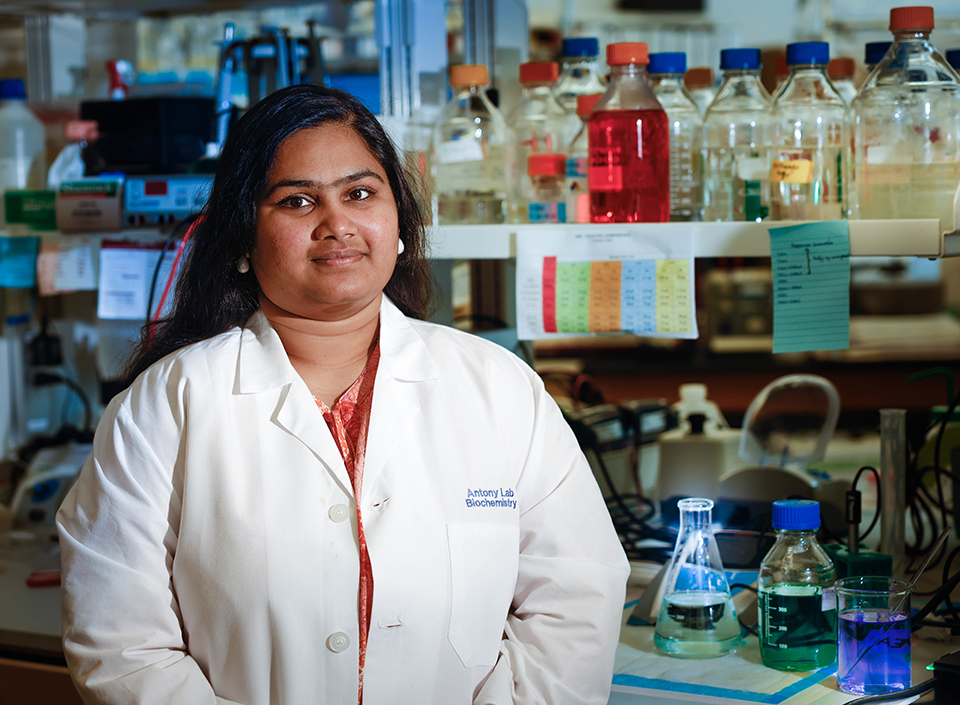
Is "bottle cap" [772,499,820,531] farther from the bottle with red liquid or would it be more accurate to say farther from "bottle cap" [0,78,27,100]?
"bottle cap" [0,78,27,100]

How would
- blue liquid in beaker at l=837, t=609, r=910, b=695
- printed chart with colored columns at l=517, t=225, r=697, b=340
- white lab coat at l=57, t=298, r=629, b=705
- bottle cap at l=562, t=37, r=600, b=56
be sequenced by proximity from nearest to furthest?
white lab coat at l=57, t=298, r=629, b=705 < blue liquid in beaker at l=837, t=609, r=910, b=695 < printed chart with colored columns at l=517, t=225, r=697, b=340 < bottle cap at l=562, t=37, r=600, b=56

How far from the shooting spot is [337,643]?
1086 millimetres

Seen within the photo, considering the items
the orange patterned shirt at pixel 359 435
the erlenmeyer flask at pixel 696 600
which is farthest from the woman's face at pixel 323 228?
the erlenmeyer flask at pixel 696 600

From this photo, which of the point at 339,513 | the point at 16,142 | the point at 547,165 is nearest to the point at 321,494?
the point at 339,513

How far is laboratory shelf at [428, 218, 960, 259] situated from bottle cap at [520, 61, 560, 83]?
28 cm

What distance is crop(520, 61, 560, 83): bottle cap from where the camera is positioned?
1.58 m

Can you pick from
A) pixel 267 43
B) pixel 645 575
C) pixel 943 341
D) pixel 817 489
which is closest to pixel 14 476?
pixel 267 43

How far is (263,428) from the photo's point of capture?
1142 millimetres

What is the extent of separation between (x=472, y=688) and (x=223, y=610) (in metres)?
0.31

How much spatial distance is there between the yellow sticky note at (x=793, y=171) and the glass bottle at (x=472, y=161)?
480 millimetres

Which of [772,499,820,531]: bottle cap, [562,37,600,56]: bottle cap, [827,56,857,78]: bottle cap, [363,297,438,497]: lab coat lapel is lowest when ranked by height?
[772,499,820,531]: bottle cap

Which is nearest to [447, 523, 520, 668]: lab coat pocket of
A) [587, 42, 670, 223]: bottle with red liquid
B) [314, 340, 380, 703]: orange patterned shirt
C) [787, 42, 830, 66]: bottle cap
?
[314, 340, 380, 703]: orange patterned shirt

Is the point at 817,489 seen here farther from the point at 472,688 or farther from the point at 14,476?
the point at 14,476

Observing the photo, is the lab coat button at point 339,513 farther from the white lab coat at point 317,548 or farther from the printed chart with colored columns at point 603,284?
the printed chart with colored columns at point 603,284
